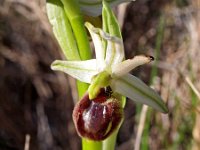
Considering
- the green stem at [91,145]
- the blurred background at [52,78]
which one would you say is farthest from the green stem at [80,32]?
the blurred background at [52,78]

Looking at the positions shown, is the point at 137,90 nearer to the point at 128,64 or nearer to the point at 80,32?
the point at 128,64

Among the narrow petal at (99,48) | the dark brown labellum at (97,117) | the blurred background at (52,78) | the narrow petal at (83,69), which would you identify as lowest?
the blurred background at (52,78)

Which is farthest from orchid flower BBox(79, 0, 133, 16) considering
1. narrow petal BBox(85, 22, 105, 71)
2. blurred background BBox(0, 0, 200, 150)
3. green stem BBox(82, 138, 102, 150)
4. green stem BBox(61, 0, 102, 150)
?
blurred background BBox(0, 0, 200, 150)

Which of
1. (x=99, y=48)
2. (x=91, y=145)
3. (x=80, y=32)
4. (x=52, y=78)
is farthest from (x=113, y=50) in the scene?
(x=52, y=78)

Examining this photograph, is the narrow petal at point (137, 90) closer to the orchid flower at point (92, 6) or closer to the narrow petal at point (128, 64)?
the narrow petal at point (128, 64)

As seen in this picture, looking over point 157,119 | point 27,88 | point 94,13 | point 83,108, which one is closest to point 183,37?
point 157,119

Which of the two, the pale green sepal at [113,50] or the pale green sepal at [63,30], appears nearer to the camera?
the pale green sepal at [113,50]
